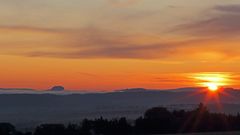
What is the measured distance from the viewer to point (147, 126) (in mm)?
39312

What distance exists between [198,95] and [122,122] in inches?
4138

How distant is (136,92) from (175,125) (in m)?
132

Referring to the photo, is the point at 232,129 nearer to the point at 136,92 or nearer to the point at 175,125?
the point at 175,125

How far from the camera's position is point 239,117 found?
41.7m

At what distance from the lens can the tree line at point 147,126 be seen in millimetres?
37584

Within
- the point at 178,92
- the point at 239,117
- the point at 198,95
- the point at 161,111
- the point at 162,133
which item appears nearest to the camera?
the point at 162,133

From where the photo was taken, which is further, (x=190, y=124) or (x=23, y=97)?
(x=23, y=97)

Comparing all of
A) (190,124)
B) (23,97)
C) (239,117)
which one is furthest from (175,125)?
(23,97)

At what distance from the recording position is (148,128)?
39125mm

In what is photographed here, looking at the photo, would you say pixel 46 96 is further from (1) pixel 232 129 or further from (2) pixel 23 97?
(1) pixel 232 129

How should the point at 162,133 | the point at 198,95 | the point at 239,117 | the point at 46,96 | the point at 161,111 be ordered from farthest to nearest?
the point at 46,96, the point at 198,95, the point at 161,111, the point at 239,117, the point at 162,133

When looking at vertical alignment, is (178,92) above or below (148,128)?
above

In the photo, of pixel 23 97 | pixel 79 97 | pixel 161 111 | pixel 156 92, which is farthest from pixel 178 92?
pixel 161 111

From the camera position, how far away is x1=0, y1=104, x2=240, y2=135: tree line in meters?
37.6
